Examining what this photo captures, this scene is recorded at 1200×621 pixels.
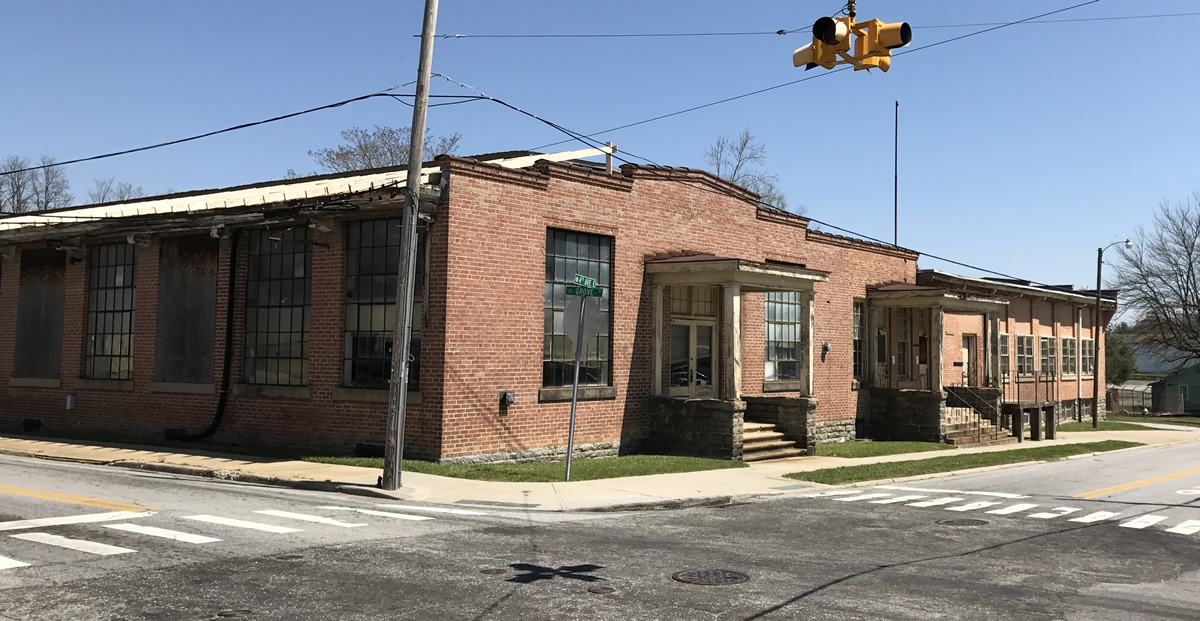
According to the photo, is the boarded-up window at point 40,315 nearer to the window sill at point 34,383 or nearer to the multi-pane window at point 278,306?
the window sill at point 34,383

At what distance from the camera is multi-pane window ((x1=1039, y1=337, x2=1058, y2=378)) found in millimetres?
41125

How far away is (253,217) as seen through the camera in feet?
64.3

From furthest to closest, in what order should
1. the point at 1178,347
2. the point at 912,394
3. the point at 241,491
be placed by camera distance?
the point at 1178,347
the point at 912,394
the point at 241,491

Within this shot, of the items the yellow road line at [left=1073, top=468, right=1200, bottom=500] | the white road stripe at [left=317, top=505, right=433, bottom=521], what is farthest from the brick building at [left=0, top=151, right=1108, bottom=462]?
the yellow road line at [left=1073, top=468, right=1200, bottom=500]

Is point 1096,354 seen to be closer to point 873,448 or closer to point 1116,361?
point 873,448

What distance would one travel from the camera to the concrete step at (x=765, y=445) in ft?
69.2

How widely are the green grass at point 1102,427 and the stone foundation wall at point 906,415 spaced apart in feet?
42.3

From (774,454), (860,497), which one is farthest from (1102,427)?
(860,497)

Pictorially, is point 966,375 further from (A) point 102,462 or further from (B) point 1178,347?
(B) point 1178,347

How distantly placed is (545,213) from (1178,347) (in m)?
58.9

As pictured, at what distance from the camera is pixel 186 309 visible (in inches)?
846

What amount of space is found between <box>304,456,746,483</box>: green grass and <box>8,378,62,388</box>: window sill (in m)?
9.97

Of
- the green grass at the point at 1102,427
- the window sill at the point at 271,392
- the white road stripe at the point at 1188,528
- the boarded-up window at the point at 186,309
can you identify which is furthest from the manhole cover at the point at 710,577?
the green grass at the point at 1102,427

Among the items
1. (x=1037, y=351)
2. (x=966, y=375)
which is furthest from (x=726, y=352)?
(x=1037, y=351)
